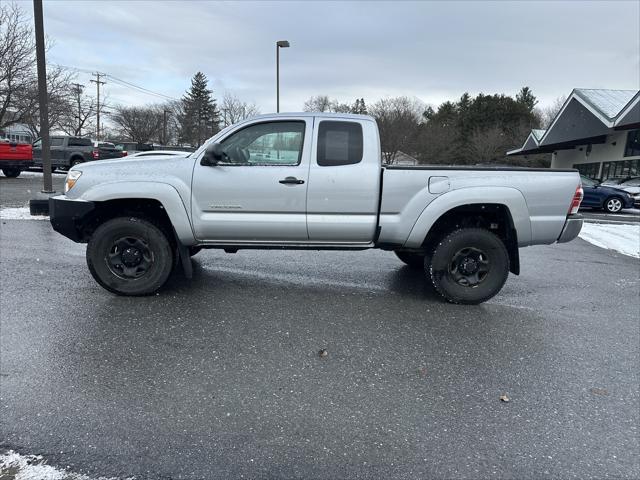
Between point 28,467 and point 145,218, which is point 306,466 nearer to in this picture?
point 28,467

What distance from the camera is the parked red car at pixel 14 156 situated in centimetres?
1772

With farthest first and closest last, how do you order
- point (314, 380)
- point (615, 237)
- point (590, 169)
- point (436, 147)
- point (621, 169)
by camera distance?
1. point (436, 147)
2. point (590, 169)
3. point (621, 169)
4. point (615, 237)
5. point (314, 380)

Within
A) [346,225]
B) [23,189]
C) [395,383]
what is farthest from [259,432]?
[23,189]

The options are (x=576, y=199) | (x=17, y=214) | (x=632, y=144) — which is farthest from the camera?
(x=632, y=144)

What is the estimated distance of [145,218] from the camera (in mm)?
4578

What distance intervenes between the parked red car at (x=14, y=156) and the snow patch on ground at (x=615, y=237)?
2082cm

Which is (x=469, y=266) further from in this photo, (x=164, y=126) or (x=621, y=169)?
(x=164, y=126)

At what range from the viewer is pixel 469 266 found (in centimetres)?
459

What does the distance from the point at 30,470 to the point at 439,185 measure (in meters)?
3.95

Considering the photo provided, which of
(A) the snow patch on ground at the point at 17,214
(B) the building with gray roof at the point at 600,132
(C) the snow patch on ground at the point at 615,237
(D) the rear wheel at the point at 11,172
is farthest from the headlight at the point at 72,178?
(B) the building with gray roof at the point at 600,132

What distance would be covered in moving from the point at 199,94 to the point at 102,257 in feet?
242

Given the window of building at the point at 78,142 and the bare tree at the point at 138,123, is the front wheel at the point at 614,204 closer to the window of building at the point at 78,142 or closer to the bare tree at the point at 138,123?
the window of building at the point at 78,142

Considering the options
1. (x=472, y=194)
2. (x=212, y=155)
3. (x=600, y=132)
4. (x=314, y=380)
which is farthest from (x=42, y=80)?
(x=600, y=132)

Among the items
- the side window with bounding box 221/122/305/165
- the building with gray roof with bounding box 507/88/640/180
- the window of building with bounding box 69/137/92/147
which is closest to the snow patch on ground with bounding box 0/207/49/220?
the side window with bounding box 221/122/305/165
